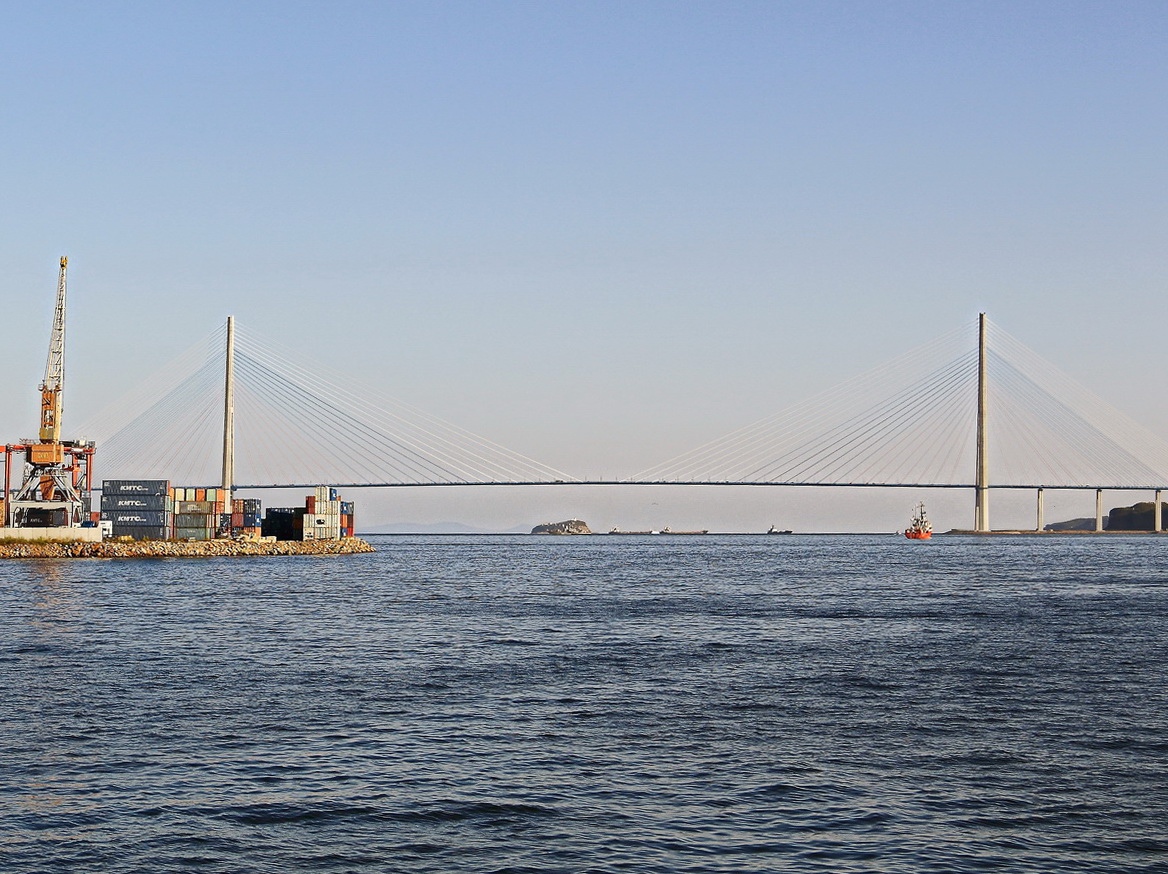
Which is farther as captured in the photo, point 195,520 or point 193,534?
point 195,520

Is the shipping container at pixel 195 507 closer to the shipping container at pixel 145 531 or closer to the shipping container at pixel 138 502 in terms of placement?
the shipping container at pixel 138 502

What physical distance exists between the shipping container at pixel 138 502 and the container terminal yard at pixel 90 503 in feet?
0.39

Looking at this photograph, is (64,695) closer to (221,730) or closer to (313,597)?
(221,730)

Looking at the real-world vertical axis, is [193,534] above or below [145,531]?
below

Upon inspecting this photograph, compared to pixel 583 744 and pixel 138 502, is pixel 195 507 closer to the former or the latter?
pixel 138 502

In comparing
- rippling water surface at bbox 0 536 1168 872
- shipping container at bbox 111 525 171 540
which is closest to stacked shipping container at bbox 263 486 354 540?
shipping container at bbox 111 525 171 540

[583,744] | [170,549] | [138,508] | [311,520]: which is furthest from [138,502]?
[583,744]

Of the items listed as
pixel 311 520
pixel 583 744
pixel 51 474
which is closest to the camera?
pixel 583 744

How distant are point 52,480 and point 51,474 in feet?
2.22

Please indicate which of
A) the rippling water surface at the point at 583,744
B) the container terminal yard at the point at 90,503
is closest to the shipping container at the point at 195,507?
the container terminal yard at the point at 90,503

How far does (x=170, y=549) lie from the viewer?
130875 mm

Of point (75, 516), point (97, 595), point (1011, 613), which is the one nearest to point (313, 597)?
point (97, 595)

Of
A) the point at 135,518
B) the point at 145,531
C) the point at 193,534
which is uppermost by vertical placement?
the point at 135,518

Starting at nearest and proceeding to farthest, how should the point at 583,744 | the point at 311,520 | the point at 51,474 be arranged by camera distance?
the point at 583,744
the point at 51,474
the point at 311,520
